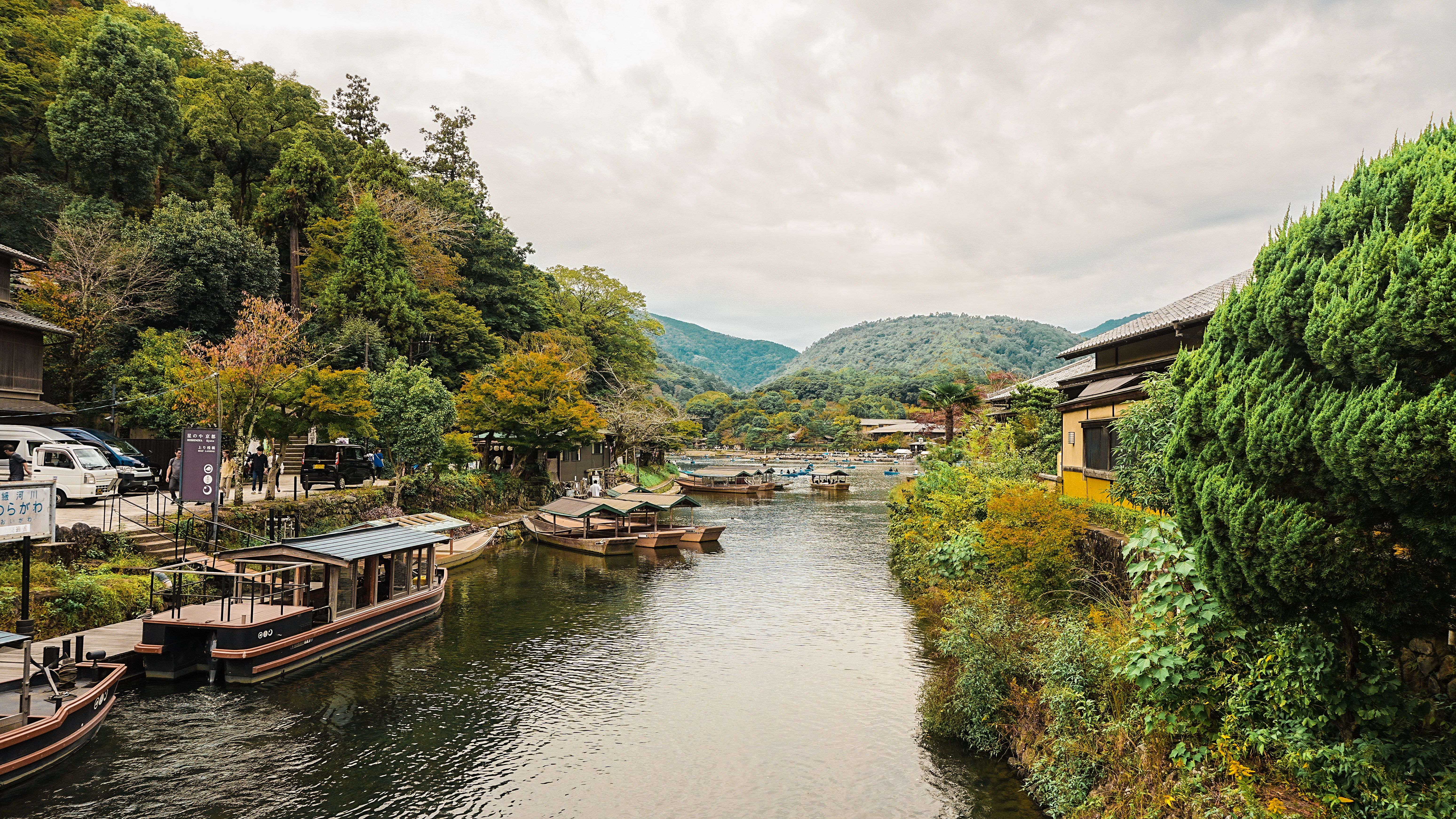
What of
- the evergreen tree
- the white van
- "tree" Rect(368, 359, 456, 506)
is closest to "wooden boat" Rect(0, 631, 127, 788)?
the white van

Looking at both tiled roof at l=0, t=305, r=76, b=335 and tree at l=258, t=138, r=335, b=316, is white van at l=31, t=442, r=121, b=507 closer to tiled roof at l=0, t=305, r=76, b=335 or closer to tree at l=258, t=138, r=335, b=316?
tiled roof at l=0, t=305, r=76, b=335

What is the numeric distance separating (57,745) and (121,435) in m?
29.0

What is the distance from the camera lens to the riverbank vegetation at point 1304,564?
6.68 meters

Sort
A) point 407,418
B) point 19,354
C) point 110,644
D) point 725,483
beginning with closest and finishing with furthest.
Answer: point 110,644
point 19,354
point 407,418
point 725,483

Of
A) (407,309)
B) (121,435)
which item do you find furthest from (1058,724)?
(407,309)

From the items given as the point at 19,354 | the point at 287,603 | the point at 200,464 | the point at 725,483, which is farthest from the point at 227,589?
the point at 725,483

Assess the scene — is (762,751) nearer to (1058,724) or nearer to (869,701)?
(869,701)

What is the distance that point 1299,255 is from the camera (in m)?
8.09

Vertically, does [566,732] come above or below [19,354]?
below

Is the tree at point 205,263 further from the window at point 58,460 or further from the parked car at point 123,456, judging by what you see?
the window at point 58,460

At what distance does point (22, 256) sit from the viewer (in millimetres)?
24891

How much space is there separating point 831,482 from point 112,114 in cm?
5956

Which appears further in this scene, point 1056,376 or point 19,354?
point 1056,376

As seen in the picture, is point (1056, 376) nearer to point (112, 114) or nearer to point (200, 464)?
point (200, 464)
